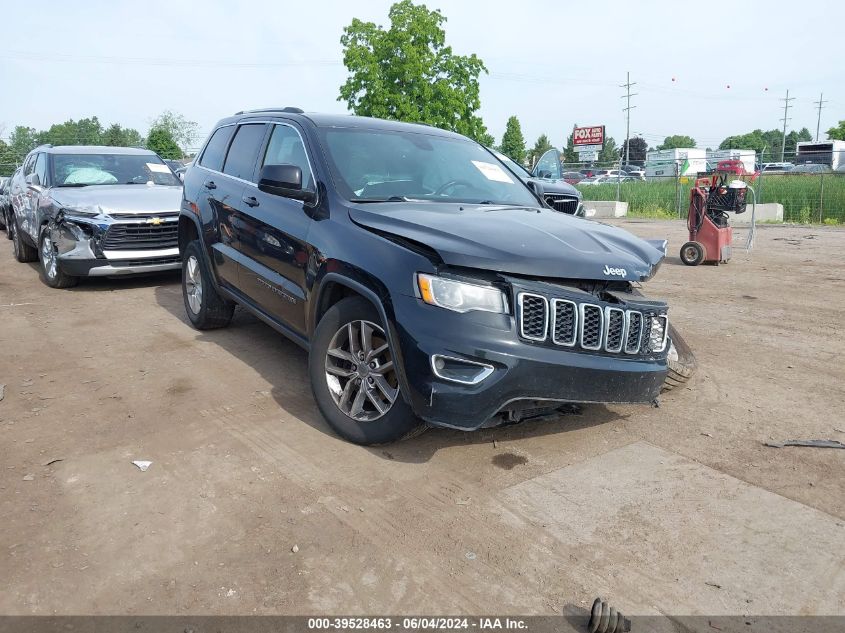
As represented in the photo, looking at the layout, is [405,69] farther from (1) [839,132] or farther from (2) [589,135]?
(1) [839,132]

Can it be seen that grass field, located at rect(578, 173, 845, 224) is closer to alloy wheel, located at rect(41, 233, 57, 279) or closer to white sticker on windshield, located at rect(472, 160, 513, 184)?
white sticker on windshield, located at rect(472, 160, 513, 184)

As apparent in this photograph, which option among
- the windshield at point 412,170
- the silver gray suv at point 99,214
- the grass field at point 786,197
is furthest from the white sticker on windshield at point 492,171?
the grass field at point 786,197

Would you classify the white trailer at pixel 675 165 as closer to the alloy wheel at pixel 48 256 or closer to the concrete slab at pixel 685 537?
the alloy wheel at pixel 48 256

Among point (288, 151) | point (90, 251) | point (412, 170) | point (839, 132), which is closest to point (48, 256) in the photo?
point (90, 251)

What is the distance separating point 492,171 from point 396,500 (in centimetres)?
264

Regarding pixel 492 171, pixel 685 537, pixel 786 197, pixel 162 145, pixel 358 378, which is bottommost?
pixel 685 537

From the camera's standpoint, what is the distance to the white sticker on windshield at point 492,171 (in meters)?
4.86

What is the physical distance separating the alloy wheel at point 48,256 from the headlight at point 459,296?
674cm

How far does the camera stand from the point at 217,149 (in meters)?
5.95

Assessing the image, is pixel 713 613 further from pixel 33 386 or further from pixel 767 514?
pixel 33 386

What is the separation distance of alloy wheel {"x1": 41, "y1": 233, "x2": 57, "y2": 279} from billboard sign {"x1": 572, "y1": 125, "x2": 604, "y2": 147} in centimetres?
6089

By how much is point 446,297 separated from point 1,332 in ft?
16.7

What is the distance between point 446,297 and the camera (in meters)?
3.22

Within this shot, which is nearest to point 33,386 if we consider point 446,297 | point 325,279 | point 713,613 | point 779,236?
point 325,279
